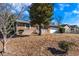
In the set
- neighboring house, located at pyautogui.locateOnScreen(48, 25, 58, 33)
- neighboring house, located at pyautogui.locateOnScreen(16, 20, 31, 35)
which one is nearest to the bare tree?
neighboring house, located at pyautogui.locateOnScreen(16, 20, 31, 35)

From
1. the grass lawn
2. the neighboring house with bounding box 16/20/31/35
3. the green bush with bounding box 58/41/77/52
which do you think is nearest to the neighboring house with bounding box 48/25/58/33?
the grass lawn

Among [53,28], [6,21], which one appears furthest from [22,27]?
[53,28]

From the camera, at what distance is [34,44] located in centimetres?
461

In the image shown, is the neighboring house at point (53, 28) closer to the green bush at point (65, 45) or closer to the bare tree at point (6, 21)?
the green bush at point (65, 45)

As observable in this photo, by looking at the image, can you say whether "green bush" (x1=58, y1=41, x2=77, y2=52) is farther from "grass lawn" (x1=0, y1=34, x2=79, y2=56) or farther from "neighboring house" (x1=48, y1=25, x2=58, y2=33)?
"neighboring house" (x1=48, y1=25, x2=58, y2=33)

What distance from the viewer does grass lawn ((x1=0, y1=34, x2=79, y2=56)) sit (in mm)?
4574

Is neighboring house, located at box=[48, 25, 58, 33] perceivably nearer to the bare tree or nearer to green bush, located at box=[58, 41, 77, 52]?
green bush, located at box=[58, 41, 77, 52]

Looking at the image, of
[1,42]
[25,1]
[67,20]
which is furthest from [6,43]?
[67,20]

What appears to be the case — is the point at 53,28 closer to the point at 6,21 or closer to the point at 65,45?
the point at 65,45

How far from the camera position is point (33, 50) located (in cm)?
459

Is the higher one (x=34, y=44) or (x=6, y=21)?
(x=6, y=21)

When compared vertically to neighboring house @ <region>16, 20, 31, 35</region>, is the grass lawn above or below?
below

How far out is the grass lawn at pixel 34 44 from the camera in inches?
180

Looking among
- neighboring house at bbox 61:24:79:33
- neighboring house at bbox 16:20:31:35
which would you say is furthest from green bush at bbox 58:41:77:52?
neighboring house at bbox 16:20:31:35
